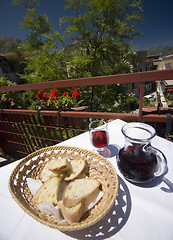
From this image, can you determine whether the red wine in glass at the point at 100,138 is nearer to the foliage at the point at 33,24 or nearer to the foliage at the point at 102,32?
the foliage at the point at 102,32

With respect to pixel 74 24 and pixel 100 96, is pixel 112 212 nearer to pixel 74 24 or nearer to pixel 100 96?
pixel 100 96

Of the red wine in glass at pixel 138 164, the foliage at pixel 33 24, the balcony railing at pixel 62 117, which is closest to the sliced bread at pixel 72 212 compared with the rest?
the red wine in glass at pixel 138 164

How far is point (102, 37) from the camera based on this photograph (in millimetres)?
5734

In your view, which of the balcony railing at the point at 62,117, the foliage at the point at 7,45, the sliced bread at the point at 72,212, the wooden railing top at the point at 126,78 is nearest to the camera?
the sliced bread at the point at 72,212

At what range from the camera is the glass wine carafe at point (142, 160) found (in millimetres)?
476

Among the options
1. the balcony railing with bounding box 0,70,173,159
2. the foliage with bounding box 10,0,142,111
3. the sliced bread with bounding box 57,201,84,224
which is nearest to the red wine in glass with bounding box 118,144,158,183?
the sliced bread with bounding box 57,201,84,224

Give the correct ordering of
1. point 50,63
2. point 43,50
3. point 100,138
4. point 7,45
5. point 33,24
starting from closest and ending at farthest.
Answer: point 100,138, point 50,63, point 43,50, point 33,24, point 7,45

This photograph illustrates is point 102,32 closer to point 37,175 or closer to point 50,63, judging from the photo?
point 50,63

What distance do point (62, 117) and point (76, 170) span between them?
100cm

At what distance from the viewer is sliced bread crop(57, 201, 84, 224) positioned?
36 centimetres

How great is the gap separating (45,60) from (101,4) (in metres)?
3.47

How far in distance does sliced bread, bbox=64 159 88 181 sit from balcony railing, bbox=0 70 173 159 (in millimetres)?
735

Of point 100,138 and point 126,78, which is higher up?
point 126,78

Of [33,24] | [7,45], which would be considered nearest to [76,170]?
[33,24]
